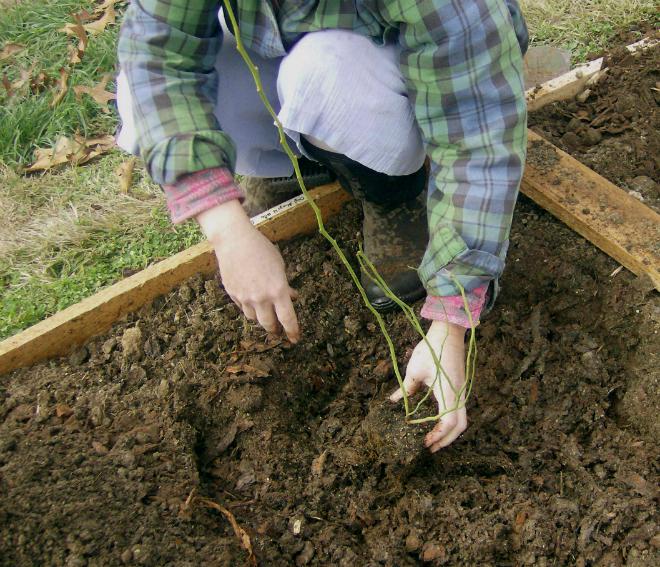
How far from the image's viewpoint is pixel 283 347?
192cm

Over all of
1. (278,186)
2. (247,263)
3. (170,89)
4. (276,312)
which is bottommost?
(278,186)

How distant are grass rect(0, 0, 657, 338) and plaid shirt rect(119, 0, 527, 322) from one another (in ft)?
3.36

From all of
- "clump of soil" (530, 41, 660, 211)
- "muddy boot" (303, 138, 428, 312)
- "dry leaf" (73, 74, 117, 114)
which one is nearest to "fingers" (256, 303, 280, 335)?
"muddy boot" (303, 138, 428, 312)

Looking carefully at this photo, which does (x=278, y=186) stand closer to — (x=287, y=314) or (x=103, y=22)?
(x=287, y=314)

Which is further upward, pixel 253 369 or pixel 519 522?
pixel 253 369

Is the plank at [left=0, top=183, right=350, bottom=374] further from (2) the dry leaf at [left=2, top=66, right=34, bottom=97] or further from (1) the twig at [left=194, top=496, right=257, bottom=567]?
(2) the dry leaf at [left=2, top=66, right=34, bottom=97]

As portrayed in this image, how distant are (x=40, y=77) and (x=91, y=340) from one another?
1812mm

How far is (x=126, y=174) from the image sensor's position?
111 inches

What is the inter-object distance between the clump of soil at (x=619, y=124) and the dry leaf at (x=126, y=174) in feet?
5.30

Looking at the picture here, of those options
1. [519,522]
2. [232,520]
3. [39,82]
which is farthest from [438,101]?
[39,82]

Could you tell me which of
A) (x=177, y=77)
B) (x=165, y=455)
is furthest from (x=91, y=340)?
(x=177, y=77)

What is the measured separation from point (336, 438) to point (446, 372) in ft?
1.30

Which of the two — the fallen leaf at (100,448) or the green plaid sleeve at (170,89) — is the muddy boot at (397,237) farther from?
the fallen leaf at (100,448)

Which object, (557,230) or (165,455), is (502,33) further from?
(165,455)
